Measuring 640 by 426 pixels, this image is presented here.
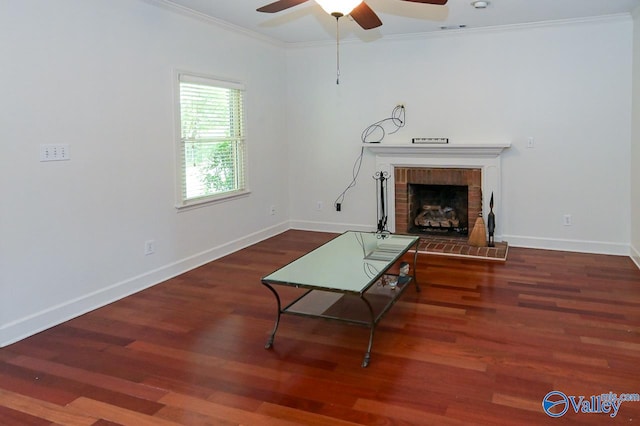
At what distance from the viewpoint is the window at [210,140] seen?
4.73m

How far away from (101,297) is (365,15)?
2.88 meters

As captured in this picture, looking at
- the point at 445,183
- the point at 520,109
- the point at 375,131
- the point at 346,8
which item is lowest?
the point at 445,183

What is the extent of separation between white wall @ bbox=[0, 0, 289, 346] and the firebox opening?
245cm

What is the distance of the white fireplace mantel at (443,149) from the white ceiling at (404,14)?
127 centimetres

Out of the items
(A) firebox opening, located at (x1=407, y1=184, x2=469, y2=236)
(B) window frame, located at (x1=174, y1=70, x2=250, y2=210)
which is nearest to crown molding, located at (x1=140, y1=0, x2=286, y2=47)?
(B) window frame, located at (x1=174, y1=70, x2=250, y2=210)

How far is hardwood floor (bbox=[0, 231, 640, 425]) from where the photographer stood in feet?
7.84

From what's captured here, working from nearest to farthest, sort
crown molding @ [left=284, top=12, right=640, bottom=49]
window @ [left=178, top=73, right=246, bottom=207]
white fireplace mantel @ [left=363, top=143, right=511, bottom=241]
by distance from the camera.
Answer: window @ [left=178, top=73, right=246, bottom=207] < crown molding @ [left=284, top=12, right=640, bottom=49] < white fireplace mantel @ [left=363, top=143, right=511, bottom=241]

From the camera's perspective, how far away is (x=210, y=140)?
510 cm

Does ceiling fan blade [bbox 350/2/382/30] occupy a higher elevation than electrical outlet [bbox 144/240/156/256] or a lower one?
higher

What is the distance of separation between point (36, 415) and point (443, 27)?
498cm

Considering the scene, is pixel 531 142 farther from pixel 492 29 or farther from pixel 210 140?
pixel 210 140

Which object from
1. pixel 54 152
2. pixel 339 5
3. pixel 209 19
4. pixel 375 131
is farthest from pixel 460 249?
pixel 54 152

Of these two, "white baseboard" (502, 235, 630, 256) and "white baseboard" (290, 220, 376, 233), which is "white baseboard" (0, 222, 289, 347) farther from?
"white baseboard" (502, 235, 630, 256)

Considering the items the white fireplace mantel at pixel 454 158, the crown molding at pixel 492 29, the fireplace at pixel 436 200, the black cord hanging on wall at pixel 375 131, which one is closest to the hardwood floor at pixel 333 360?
the white fireplace mantel at pixel 454 158
